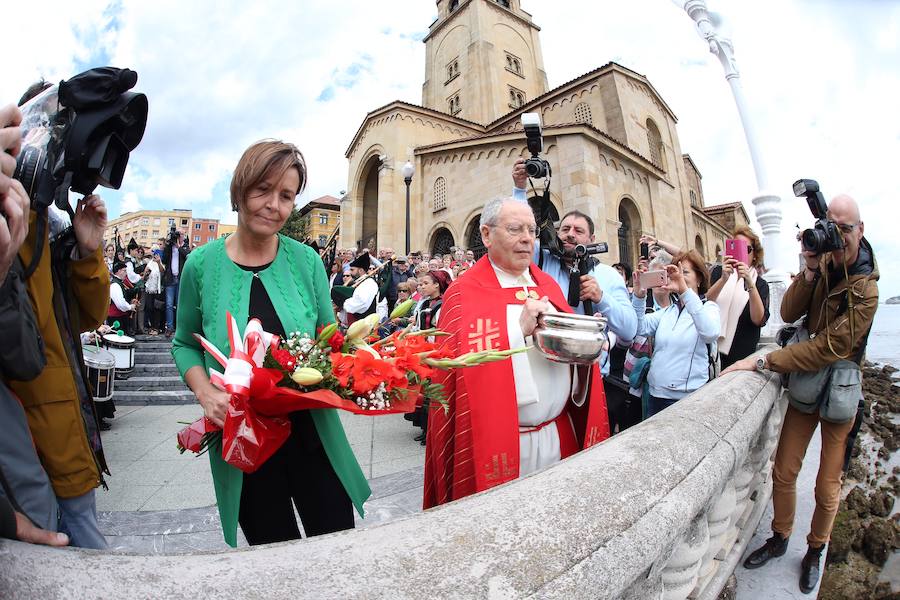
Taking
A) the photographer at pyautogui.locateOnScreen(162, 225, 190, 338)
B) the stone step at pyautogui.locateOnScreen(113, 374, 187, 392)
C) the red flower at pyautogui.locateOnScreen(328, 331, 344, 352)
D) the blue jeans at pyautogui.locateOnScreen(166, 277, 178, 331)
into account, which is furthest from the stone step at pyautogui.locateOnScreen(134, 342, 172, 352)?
the red flower at pyautogui.locateOnScreen(328, 331, 344, 352)

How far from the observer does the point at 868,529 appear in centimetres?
399

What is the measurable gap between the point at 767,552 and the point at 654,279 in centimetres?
191

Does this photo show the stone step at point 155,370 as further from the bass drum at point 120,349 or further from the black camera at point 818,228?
the black camera at point 818,228

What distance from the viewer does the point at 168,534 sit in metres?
3.12

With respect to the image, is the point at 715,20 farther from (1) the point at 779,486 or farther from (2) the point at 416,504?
(2) the point at 416,504

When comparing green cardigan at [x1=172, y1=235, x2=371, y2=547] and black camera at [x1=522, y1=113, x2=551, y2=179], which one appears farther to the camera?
black camera at [x1=522, y1=113, x2=551, y2=179]

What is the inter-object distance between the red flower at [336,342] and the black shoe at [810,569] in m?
3.19

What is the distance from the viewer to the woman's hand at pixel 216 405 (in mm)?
1507

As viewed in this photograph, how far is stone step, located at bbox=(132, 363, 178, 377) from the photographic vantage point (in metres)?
8.35

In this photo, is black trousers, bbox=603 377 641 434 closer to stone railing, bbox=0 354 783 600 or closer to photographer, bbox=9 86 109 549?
stone railing, bbox=0 354 783 600

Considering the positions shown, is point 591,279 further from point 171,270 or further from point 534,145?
point 171,270

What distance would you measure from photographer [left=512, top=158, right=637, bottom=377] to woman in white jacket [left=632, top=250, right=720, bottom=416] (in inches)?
15.6

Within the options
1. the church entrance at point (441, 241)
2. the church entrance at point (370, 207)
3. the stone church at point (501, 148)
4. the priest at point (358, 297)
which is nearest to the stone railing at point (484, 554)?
the priest at point (358, 297)

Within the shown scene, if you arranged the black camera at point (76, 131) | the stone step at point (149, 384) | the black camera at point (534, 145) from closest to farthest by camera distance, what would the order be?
1. the black camera at point (76, 131)
2. the black camera at point (534, 145)
3. the stone step at point (149, 384)
